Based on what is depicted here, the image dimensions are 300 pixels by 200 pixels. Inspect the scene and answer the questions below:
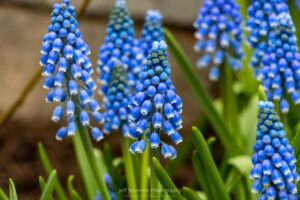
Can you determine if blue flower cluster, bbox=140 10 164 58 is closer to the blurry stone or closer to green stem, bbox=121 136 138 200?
green stem, bbox=121 136 138 200

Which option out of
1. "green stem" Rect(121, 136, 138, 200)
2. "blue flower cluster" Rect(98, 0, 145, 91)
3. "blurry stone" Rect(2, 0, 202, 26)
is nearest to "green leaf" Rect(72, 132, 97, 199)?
"green stem" Rect(121, 136, 138, 200)

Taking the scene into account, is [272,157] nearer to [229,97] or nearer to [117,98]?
[117,98]

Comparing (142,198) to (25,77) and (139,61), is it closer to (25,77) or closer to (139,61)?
(139,61)

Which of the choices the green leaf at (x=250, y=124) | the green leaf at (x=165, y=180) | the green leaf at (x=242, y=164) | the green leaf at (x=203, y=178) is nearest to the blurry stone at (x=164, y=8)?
the green leaf at (x=250, y=124)

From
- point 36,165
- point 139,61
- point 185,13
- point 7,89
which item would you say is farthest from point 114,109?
point 185,13

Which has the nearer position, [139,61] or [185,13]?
[139,61]
